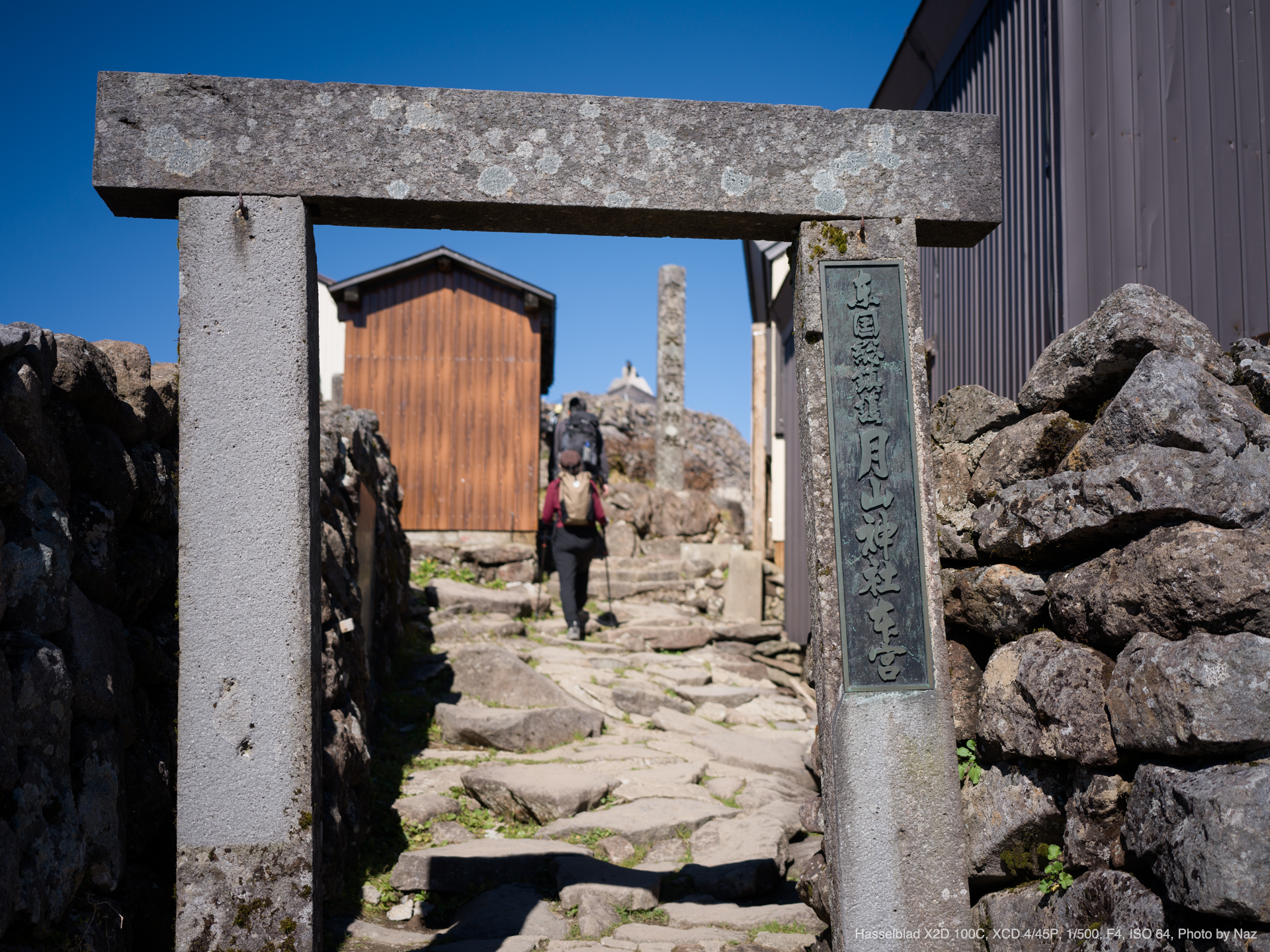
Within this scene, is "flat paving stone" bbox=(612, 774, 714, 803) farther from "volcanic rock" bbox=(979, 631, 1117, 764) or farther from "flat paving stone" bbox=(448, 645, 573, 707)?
"volcanic rock" bbox=(979, 631, 1117, 764)

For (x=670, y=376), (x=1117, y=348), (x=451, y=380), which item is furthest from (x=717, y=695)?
(x=670, y=376)

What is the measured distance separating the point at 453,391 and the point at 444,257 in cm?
217

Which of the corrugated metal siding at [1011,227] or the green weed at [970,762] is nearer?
the green weed at [970,762]

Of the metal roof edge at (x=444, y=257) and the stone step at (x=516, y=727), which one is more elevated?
the metal roof edge at (x=444, y=257)

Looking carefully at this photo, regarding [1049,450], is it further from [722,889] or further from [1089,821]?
[722,889]

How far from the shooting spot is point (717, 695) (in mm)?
8047

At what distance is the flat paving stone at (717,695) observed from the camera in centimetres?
799

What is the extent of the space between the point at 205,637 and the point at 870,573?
2.48 meters

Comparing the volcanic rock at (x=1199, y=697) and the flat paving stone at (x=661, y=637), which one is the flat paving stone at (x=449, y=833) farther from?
the flat paving stone at (x=661, y=637)

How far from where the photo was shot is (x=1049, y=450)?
130 inches

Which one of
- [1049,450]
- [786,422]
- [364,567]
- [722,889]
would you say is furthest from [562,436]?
[1049,450]

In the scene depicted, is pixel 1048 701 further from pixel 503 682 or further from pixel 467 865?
pixel 503 682

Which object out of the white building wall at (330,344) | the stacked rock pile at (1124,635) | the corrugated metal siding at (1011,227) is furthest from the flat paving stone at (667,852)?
the white building wall at (330,344)

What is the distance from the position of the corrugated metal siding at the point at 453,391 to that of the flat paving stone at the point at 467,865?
8491mm
